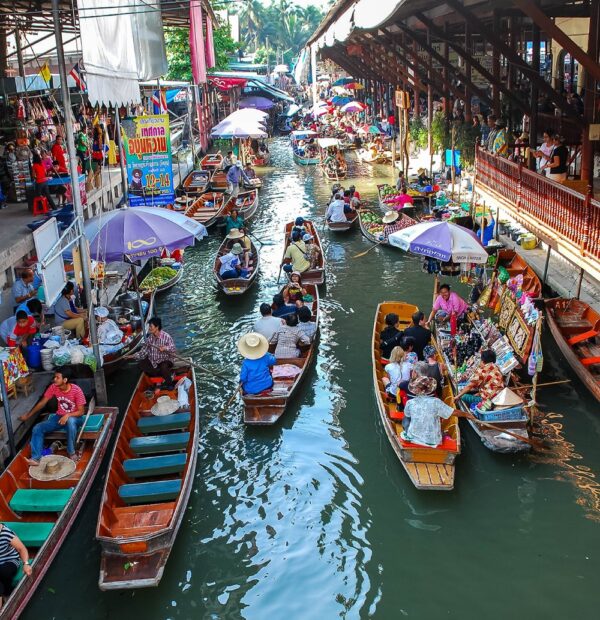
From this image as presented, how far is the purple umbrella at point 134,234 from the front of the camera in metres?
12.1

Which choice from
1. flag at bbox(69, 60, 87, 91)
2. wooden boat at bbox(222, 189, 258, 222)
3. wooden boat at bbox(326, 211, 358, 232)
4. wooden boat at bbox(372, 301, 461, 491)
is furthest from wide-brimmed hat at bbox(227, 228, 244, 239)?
wooden boat at bbox(372, 301, 461, 491)

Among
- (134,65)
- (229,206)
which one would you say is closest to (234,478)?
(134,65)

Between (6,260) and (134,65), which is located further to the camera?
(134,65)

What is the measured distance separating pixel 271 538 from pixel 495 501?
300 cm

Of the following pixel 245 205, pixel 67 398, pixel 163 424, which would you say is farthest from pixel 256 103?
pixel 67 398

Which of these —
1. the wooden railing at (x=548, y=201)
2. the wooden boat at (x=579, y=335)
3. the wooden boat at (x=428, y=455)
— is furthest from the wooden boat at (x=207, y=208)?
the wooden boat at (x=428, y=455)

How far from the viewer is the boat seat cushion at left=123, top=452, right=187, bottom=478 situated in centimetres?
941

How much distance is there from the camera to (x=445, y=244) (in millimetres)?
12773

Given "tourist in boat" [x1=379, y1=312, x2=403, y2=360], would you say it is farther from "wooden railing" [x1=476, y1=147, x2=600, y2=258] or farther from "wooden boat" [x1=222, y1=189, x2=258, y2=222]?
"wooden boat" [x1=222, y1=189, x2=258, y2=222]

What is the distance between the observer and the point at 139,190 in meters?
16.7

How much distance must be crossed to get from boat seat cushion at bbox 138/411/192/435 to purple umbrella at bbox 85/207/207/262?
3096mm

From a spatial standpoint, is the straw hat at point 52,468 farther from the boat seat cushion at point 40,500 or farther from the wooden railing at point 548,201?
the wooden railing at point 548,201

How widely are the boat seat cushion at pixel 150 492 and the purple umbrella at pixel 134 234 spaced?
4532mm

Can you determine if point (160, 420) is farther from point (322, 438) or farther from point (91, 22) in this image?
point (91, 22)
